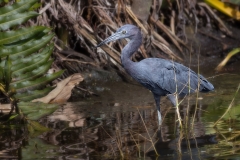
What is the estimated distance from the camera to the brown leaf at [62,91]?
8102 mm

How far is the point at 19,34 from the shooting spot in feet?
21.7

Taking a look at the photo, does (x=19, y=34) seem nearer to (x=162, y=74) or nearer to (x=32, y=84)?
(x=32, y=84)

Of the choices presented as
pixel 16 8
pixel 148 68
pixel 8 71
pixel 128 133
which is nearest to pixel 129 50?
pixel 148 68

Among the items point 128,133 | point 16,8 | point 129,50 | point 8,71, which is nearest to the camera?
point 8,71

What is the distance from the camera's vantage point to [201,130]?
6383 mm

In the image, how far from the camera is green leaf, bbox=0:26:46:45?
659cm

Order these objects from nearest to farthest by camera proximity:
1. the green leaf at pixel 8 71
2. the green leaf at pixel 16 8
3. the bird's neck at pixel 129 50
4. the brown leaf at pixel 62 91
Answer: the green leaf at pixel 8 71
the green leaf at pixel 16 8
the bird's neck at pixel 129 50
the brown leaf at pixel 62 91

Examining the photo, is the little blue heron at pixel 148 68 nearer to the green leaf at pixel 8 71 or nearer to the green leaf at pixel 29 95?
the green leaf at pixel 29 95

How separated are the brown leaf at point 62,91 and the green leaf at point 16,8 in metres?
1.73

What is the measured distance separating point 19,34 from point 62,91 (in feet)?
5.62

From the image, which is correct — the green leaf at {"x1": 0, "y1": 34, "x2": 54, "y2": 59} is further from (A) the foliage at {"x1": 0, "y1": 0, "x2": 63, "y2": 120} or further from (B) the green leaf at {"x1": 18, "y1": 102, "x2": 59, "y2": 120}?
(B) the green leaf at {"x1": 18, "y1": 102, "x2": 59, "y2": 120}

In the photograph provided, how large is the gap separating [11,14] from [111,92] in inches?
101

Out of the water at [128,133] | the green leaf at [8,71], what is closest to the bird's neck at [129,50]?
the water at [128,133]

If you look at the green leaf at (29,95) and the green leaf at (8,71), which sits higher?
the green leaf at (8,71)
